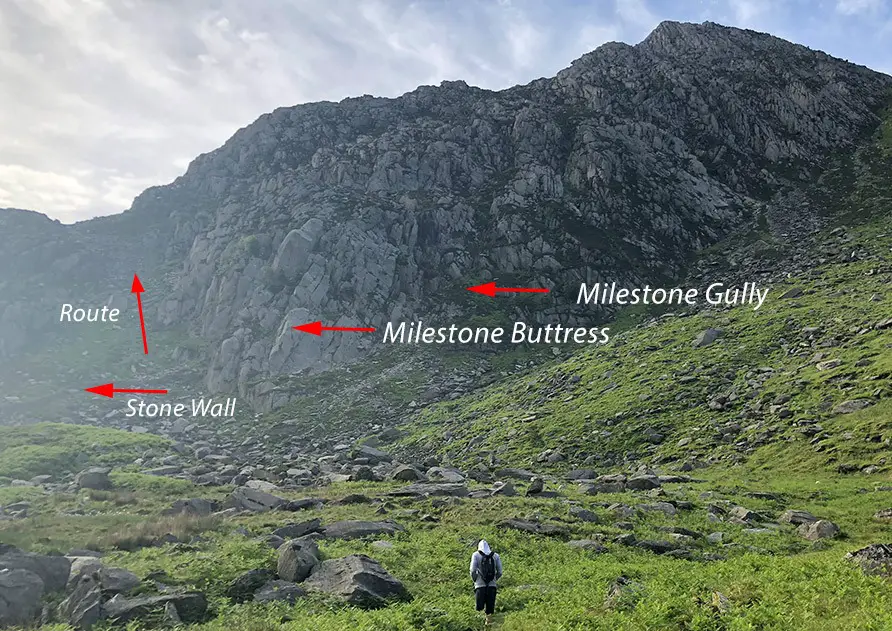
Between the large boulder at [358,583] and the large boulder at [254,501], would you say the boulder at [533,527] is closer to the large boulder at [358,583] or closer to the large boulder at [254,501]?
the large boulder at [358,583]

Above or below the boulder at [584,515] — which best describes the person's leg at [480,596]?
above

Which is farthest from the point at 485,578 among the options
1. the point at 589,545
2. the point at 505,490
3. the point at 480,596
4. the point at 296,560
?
the point at 505,490

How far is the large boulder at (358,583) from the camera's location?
15914 millimetres

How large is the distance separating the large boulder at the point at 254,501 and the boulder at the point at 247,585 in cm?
1140

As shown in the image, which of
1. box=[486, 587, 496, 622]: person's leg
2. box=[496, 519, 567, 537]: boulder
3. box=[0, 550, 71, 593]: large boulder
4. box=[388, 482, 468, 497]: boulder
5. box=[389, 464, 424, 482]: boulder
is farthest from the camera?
box=[389, 464, 424, 482]: boulder

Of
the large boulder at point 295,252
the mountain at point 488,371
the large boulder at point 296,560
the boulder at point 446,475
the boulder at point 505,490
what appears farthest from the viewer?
the large boulder at point 295,252

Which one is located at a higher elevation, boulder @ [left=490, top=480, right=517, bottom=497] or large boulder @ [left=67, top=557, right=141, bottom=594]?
boulder @ [left=490, top=480, right=517, bottom=497]

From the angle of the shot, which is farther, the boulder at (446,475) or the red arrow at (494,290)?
the red arrow at (494,290)

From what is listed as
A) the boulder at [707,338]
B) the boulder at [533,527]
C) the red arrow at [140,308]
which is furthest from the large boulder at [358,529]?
the red arrow at [140,308]

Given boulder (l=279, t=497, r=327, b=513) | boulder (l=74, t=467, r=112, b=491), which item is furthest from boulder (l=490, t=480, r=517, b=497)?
boulder (l=74, t=467, r=112, b=491)

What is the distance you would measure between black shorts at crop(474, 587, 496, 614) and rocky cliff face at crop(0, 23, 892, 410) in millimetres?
66571

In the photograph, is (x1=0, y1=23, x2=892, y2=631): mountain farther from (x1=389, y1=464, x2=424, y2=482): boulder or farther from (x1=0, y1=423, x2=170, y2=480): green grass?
(x1=389, y1=464, x2=424, y2=482): boulder

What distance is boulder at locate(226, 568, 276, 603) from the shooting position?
642 inches

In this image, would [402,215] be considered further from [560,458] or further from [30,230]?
[30,230]
